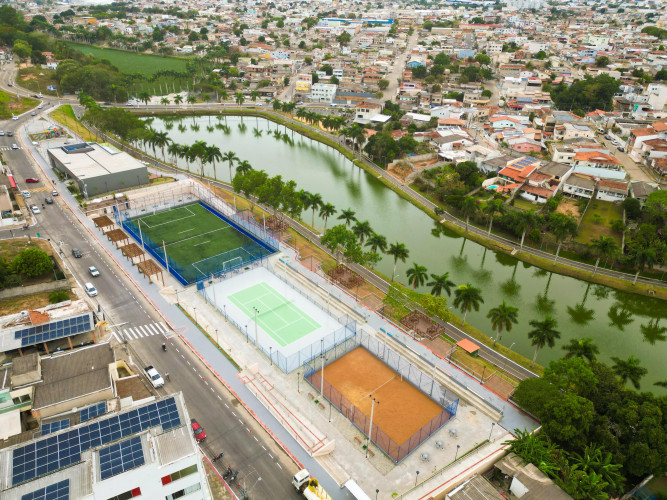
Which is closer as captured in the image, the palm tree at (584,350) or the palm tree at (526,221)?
the palm tree at (584,350)

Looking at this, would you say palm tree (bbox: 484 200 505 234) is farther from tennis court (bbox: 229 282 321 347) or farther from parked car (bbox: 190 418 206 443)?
parked car (bbox: 190 418 206 443)

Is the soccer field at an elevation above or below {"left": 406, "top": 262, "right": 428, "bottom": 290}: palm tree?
below

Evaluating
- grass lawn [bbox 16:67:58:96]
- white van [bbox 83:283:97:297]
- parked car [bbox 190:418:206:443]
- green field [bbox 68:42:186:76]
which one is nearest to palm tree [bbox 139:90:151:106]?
grass lawn [bbox 16:67:58:96]

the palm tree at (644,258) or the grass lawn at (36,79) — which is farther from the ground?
the grass lawn at (36,79)

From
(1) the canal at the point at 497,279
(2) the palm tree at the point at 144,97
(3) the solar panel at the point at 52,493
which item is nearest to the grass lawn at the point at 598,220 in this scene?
(1) the canal at the point at 497,279

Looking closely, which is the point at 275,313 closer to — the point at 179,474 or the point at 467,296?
the point at 467,296

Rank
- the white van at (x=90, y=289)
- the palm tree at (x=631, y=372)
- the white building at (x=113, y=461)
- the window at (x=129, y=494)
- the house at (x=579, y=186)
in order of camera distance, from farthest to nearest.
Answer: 1. the house at (x=579, y=186)
2. the white van at (x=90, y=289)
3. the palm tree at (x=631, y=372)
4. the window at (x=129, y=494)
5. the white building at (x=113, y=461)

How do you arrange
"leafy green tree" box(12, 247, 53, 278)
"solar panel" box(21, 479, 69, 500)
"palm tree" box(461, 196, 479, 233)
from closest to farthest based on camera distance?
"solar panel" box(21, 479, 69, 500) < "leafy green tree" box(12, 247, 53, 278) < "palm tree" box(461, 196, 479, 233)

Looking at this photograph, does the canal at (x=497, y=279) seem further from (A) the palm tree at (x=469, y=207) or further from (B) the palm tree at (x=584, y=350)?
(B) the palm tree at (x=584, y=350)
